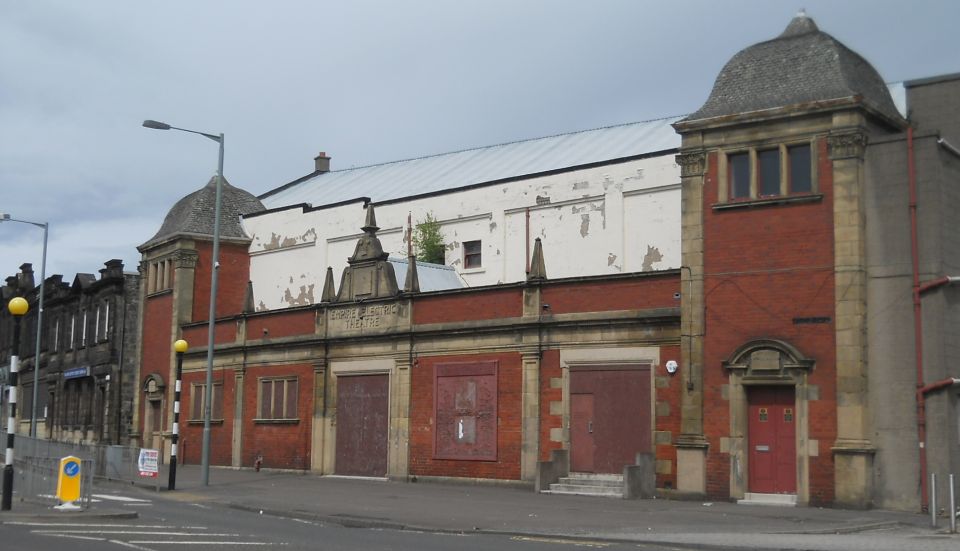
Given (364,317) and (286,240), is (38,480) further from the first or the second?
(286,240)

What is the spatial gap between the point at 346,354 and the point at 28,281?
145ft

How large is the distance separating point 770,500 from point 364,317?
15.4 metres

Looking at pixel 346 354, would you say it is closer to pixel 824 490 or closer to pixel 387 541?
pixel 824 490

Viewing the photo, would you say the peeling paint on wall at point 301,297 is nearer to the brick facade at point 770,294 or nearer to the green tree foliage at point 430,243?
the green tree foliage at point 430,243

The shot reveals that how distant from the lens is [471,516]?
2280cm

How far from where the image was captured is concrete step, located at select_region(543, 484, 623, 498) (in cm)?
2873

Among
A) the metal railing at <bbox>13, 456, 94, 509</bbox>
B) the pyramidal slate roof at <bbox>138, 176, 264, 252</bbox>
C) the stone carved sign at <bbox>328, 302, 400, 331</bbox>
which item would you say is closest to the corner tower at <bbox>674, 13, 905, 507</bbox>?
the stone carved sign at <bbox>328, 302, 400, 331</bbox>

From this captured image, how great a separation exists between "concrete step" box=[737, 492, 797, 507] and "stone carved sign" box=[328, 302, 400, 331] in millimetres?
13325

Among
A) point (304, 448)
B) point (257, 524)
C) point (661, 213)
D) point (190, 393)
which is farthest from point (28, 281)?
point (257, 524)

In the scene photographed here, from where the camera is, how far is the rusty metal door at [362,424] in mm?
35969

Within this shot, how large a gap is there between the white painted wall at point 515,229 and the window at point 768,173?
8.85 m

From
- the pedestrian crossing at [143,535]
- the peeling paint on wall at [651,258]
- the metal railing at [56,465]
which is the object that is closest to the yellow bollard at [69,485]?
the metal railing at [56,465]

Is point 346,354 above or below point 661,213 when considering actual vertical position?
below

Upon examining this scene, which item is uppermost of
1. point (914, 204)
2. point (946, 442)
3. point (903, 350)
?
point (914, 204)
